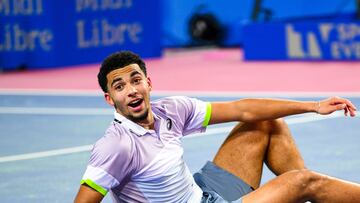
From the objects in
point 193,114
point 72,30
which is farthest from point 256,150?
point 72,30

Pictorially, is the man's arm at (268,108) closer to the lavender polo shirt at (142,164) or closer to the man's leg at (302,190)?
the lavender polo shirt at (142,164)

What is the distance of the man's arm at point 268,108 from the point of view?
5.34 meters

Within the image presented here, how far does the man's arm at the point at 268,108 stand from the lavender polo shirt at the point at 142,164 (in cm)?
38

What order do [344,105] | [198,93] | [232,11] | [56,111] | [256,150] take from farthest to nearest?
[232,11] → [198,93] → [56,111] → [256,150] → [344,105]

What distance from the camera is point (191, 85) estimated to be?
41.2 feet

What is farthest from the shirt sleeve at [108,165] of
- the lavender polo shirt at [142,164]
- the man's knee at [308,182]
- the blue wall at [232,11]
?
the blue wall at [232,11]

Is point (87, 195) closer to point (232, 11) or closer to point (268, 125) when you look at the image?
point (268, 125)

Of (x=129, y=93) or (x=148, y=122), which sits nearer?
(x=129, y=93)

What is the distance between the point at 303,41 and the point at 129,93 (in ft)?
33.6

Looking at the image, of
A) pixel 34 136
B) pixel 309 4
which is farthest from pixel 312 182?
pixel 309 4

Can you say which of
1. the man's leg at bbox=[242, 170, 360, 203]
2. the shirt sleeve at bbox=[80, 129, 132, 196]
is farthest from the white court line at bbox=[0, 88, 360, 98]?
the shirt sleeve at bbox=[80, 129, 132, 196]

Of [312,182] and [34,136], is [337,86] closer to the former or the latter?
[34,136]

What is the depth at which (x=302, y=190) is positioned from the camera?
15.8 ft

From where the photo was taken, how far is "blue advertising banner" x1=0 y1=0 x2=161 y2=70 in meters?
14.2
